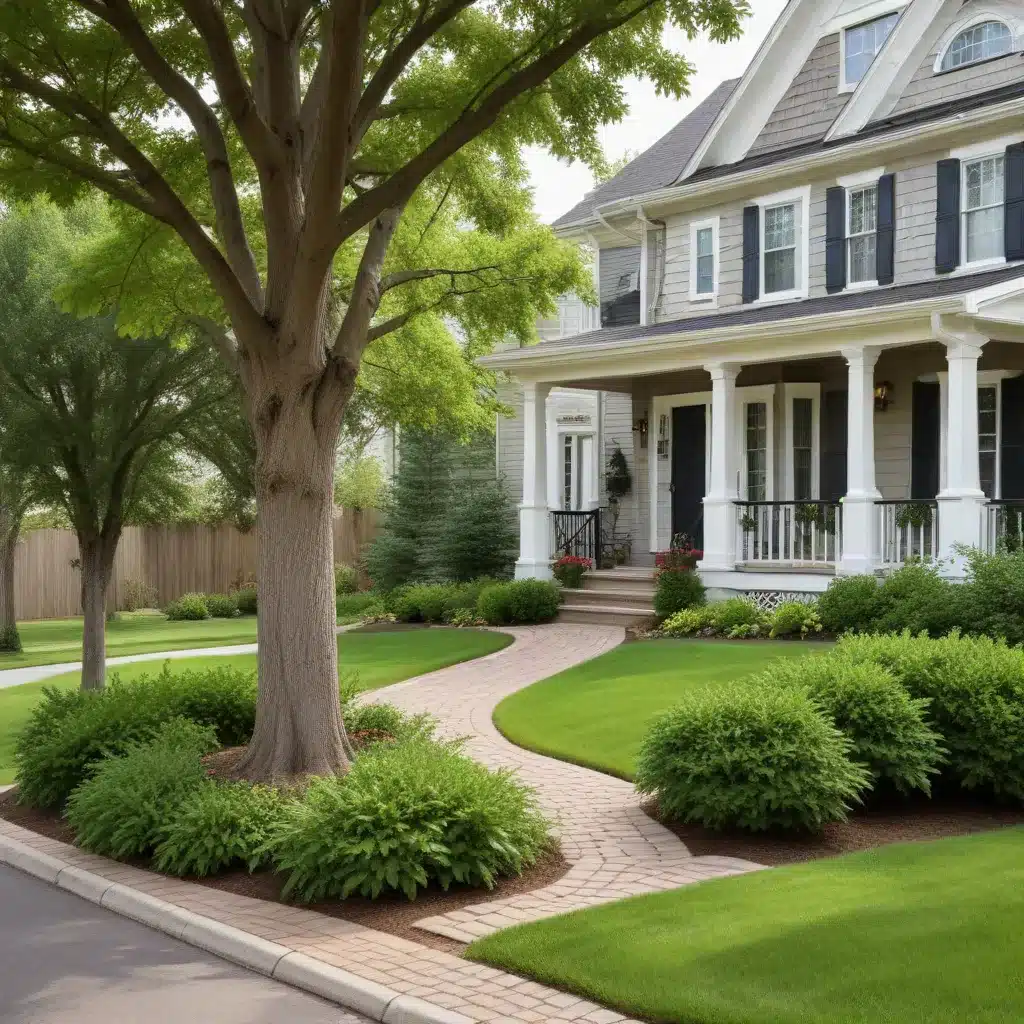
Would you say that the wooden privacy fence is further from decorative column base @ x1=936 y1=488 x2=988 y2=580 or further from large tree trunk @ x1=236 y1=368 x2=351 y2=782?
large tree trunk @ x1=236 y1=368 x2=351 y2=782

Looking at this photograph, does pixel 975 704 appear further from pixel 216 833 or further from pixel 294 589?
pixel 216 833

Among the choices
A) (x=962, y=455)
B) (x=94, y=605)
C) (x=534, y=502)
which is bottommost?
(x=94, y=605)

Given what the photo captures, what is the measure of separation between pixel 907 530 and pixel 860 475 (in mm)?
911

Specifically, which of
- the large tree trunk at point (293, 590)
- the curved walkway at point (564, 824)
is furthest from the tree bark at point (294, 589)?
the curved walkway at point (564, 824)

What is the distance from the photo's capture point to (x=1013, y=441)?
1689 cm

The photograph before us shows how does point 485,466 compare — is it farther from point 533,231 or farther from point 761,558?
point 533,231

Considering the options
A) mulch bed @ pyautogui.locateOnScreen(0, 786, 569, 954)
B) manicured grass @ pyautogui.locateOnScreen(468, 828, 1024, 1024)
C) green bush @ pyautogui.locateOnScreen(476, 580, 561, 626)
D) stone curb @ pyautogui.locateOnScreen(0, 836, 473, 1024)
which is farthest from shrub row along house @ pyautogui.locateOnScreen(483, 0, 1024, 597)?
stone curb @ pyautogui.locateOnScreen(0, 836, 473, 1024)

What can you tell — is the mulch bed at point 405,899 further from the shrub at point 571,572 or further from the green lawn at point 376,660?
the shrub at point 571,572

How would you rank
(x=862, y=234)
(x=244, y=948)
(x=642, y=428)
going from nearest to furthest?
(x=244, y=948) < (x=862, y=234) < (x=642, y=428)

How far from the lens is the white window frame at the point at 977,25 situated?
56.2 feet

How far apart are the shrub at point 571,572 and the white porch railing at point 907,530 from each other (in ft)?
17.2

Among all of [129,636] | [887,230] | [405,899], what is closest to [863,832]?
[405,899]

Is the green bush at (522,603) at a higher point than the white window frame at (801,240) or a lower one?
lower

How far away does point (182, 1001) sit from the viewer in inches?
211
